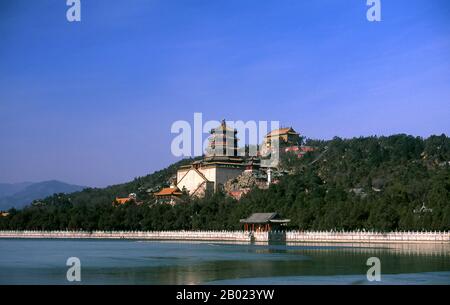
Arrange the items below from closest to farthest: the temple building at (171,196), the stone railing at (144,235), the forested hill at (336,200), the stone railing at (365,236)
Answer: the stone railing at (365,236) → the forested hill at (336,200) → the stone railing at (144,235) → the temple building at (171,196)

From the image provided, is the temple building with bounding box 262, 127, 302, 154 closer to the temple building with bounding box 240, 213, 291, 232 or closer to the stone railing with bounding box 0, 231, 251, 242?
the stone railing with bounding box 0, 231, 251, 242

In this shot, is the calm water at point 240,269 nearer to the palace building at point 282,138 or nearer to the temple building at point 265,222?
the temple building at point 265,222

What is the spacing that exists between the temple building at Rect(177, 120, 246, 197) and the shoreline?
13.4 meters

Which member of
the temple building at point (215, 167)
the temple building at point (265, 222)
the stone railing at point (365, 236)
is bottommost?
the stone railing at point (365, 236)

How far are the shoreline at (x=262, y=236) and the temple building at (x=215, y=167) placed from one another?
529 inches

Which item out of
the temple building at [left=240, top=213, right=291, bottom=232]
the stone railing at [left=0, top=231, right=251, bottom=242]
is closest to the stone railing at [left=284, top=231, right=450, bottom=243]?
the temple building at [left=240, top=213, right=291, bottom=232]

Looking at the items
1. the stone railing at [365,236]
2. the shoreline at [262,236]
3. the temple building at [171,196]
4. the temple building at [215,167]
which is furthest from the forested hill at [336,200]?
the temple building at [215,167]

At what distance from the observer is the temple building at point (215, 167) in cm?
8993

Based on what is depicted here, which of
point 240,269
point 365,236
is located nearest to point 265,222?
point 365,236

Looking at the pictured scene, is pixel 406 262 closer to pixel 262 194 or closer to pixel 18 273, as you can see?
pixel 18 273

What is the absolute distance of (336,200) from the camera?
6328 centimetres
